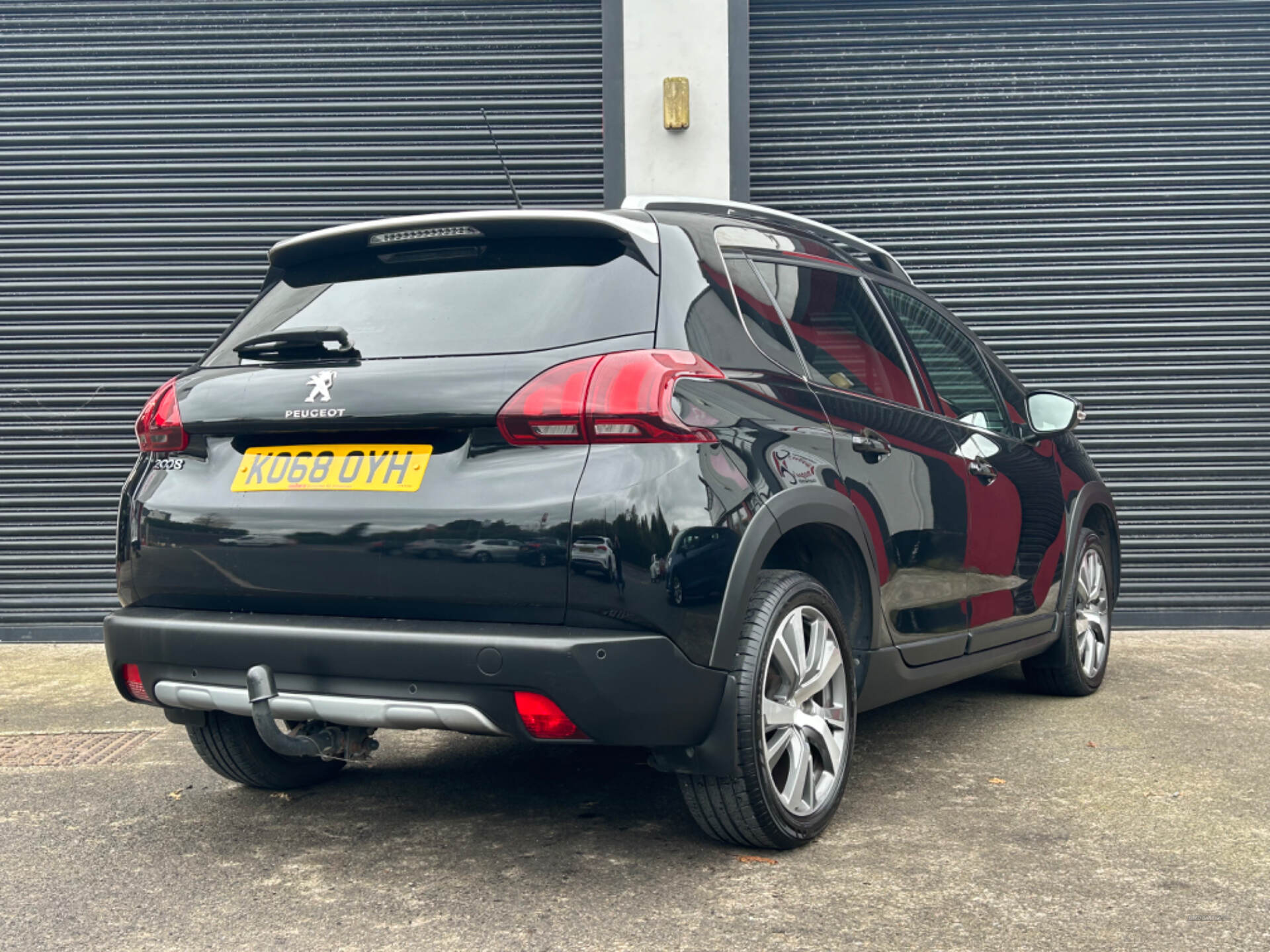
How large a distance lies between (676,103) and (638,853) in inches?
203

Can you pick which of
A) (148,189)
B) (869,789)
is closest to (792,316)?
(869,789)

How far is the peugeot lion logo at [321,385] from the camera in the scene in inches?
115

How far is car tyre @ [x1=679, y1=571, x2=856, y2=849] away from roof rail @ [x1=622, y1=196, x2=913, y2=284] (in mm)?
1097

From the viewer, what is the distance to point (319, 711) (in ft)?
9.14

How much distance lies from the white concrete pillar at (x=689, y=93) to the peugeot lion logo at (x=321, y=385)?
4.58 metres

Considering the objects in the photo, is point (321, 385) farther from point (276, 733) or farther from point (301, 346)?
point (276, 733)

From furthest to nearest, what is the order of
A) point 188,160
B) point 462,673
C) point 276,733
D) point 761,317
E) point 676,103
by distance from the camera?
point 188,160 < point 676,103 < point 761,317 < point 276,733 < point 462,673

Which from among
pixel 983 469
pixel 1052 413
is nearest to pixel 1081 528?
pixel 1052 413

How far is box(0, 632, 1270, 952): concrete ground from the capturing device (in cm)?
260

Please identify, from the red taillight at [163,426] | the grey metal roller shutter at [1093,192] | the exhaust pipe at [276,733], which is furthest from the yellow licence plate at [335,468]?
the grey metal roller shutter at [1093,192]

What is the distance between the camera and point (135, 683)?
3078 millimetres

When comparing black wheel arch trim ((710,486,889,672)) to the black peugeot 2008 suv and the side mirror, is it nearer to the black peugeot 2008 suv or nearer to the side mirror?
the black peugeot 2008 suv

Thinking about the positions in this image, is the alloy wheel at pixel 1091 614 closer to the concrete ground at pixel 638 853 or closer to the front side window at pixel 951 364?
the concrete ground at pixel 638 853

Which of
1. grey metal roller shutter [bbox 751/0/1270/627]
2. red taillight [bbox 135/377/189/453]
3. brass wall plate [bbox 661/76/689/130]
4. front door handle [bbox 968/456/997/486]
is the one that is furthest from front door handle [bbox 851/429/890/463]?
grey metal roller shutter [bbox 751/0/1270/627]
